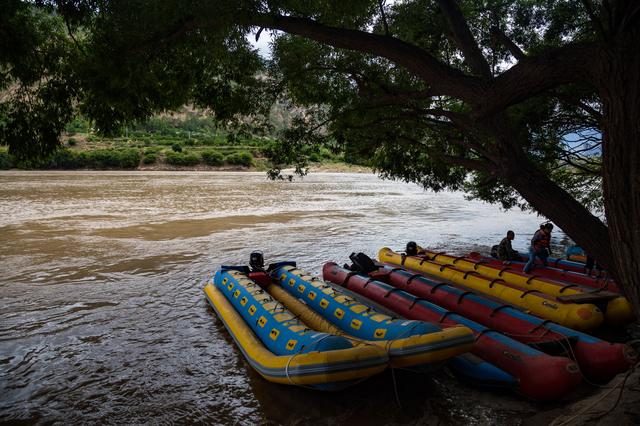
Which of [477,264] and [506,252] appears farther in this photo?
[506,252]

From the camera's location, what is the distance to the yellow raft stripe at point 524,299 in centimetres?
709

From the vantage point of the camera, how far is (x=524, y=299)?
8133 mm

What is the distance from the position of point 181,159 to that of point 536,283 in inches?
2151

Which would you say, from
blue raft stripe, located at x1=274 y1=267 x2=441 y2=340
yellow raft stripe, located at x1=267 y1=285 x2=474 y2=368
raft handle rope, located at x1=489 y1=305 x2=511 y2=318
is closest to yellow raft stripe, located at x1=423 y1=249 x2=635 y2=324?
raft handle rope, located at x1=489 y1=305 x2=511 y2=318

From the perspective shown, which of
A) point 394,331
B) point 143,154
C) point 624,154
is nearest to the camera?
point 624,154

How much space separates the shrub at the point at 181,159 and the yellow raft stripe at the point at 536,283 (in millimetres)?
50987

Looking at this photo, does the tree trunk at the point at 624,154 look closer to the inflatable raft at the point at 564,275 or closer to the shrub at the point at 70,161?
the inflatable raft at the point at 564,275

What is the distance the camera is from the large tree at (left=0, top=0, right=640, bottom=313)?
122 inches

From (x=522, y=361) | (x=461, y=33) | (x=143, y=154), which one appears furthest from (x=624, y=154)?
(x=143, y=154)

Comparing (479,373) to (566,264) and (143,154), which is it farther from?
(143,154)

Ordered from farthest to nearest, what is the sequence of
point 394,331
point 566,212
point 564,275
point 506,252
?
point 506,252 → point 564,275 → point 394,331 → point 566,212

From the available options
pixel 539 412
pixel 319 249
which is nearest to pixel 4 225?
pixel 319 249

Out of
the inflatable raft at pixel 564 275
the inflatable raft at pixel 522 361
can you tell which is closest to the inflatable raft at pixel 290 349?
the inflatable raft at pixel 522 361

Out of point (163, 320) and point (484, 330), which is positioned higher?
point (484, 330)
